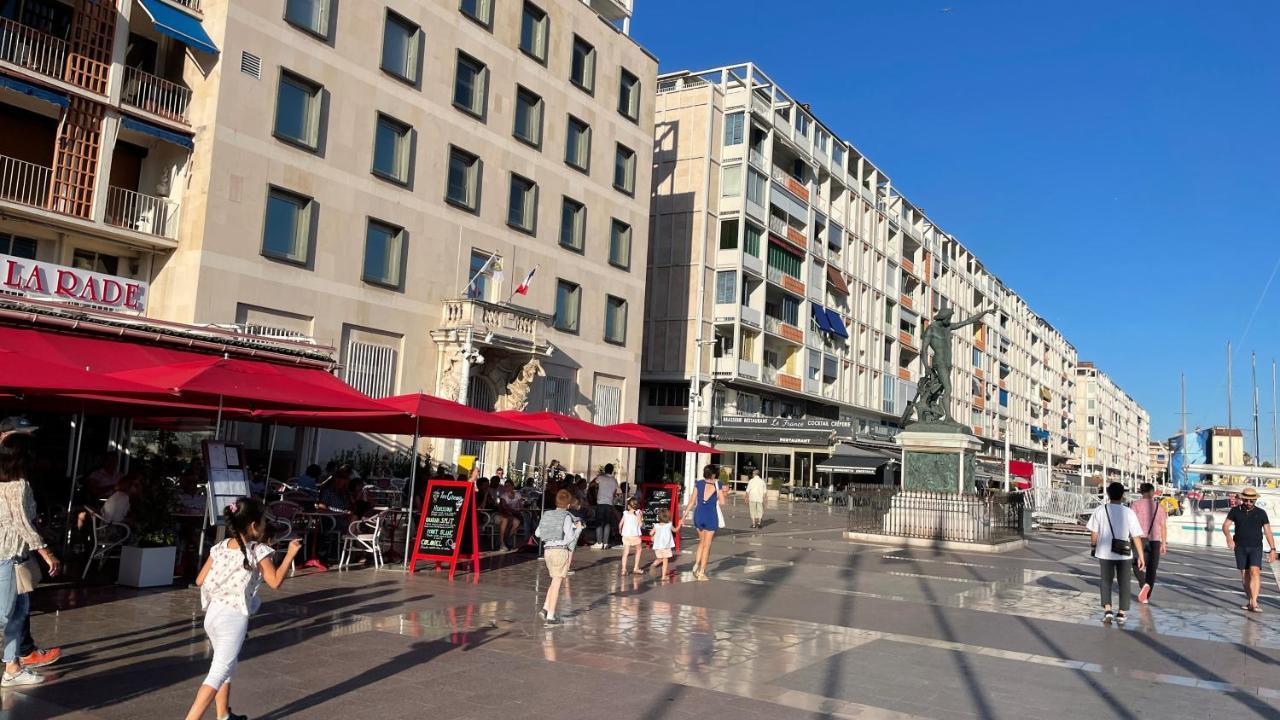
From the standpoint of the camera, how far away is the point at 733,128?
4819 centimetres

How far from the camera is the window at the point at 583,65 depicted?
33438mm

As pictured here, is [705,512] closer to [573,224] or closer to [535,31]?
[573,224]

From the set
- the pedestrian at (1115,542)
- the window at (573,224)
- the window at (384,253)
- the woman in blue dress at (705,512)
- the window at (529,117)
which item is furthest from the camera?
the window at (573,224)

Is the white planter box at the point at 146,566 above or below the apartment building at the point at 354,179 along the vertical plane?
below

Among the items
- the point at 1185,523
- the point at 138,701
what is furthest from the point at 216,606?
the point at 1185,523

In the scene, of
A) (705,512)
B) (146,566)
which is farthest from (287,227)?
(705,512)

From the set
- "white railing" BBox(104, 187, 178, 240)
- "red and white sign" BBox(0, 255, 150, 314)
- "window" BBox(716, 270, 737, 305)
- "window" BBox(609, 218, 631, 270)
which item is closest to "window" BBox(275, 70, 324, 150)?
"white railing" BBox(104, 187, 178, 240)

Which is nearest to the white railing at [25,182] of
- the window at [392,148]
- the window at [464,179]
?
the window at [392,148]

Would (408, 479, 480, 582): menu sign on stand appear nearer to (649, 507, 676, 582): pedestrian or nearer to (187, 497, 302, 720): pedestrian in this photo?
(649, 507, 676, 582): pedestrian

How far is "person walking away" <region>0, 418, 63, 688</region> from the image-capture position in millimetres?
6629

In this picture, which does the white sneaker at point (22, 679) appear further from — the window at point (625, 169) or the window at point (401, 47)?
the window at point (625, 169)

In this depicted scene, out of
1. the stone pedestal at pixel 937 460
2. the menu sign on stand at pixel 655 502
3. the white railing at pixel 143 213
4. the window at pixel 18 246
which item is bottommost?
the menu sign on stand at pixel 655 502

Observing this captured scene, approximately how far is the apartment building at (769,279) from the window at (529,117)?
12975mm

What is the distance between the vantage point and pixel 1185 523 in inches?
1176
